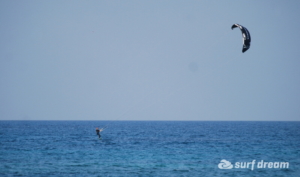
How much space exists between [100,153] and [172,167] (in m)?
9.60

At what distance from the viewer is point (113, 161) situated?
29.3 m

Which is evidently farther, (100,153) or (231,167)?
(100,153)

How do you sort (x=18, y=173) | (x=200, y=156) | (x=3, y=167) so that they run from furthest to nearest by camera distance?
1. (x=200, y=156)
2. (x=3, y=167)
3. (x=18, y=173)

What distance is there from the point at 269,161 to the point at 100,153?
52.4ft

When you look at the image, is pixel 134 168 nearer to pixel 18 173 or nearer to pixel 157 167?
pixel 157 167

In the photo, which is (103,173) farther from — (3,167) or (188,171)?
(3,167)

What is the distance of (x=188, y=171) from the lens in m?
25.5

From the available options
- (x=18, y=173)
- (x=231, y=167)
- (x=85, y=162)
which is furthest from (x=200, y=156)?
(x=18, y=173)

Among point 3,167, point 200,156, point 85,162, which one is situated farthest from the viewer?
point 200,156

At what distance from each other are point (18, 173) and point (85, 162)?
5798 mm

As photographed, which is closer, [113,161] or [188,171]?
[188,171]

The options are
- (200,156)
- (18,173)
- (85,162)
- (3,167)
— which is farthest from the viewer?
(200,156)

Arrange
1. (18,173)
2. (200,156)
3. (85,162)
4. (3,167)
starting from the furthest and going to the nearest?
(200,156), (85,162), (3,167), (18,173)

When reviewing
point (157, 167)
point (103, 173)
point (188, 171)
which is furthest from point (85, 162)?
point (188, 171)
